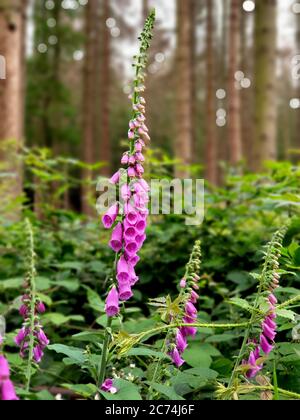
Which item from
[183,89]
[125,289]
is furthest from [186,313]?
Result: [183,89]

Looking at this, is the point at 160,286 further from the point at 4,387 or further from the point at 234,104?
the point at 234,104

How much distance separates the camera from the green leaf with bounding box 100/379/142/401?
165cm

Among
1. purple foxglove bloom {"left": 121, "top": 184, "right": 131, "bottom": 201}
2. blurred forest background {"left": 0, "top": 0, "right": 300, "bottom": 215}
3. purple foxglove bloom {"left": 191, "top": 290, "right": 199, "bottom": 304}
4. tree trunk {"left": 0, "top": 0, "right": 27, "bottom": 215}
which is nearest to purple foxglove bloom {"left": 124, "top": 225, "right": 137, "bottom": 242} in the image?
purple foxglove bloom {"left": 121, "top": 184, "right": 131, "bottom": 201}

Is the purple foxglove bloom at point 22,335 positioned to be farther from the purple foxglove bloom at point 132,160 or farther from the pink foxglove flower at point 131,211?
the purple foxglove bloom at point 132,160

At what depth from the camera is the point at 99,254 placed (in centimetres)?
445

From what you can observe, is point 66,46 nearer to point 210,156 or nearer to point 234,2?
point 210,156

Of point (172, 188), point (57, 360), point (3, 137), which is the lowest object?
point (57, 360)

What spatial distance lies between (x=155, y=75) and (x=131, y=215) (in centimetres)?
2977

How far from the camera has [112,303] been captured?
1830mm

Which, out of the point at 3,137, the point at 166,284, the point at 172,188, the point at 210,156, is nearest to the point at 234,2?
the point at 210,156

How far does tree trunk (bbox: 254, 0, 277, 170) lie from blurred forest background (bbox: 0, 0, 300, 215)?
0.05ft

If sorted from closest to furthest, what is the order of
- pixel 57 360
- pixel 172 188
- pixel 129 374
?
pixel 129 374, pixel 57 360, pixel 172 188
